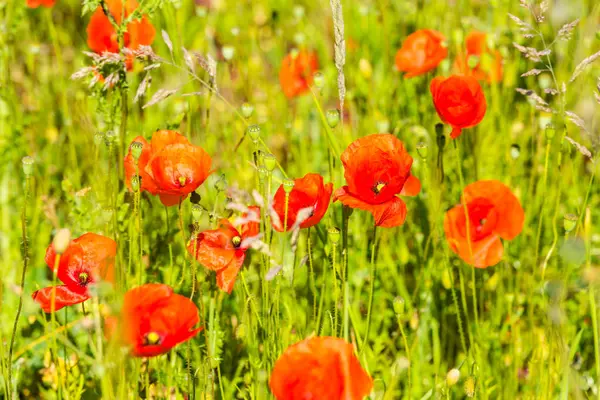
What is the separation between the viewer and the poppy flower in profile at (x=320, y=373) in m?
1.11

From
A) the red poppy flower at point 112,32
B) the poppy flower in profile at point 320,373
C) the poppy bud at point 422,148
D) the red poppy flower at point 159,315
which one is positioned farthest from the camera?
the red poppy flower at point 112,32

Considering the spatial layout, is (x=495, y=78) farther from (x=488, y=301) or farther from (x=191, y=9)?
(x=191, y=9)

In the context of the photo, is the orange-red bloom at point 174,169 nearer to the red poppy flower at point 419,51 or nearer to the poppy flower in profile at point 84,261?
the poppy flower in profile at point 84,261

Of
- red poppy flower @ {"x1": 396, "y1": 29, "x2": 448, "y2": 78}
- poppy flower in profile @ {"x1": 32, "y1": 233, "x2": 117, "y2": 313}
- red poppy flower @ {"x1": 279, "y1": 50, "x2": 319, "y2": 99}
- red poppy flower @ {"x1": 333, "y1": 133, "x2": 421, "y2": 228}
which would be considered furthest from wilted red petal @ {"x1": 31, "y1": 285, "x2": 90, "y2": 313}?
red poppy flower @ {"x1": 279, "y1": 50, "x2": 319, "y2": 99}

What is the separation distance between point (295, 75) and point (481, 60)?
60 centimetres

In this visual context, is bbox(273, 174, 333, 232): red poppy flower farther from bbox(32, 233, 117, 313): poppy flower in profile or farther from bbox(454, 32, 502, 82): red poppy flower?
bbox(454, 32, 502, 82): red poppy flower

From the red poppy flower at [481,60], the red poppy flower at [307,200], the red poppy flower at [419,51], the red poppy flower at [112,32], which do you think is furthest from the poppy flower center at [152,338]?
the red poppy flower at [481,60]

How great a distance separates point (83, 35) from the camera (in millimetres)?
3482

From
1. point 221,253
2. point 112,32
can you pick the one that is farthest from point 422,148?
point 112,32

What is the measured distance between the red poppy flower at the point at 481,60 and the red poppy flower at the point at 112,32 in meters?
0.91

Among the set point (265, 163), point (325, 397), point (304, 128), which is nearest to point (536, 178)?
→ point (304, 128)

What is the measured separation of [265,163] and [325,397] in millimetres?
421

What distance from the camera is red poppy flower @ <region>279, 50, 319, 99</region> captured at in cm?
259

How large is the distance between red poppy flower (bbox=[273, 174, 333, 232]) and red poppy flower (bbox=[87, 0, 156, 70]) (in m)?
0.79
